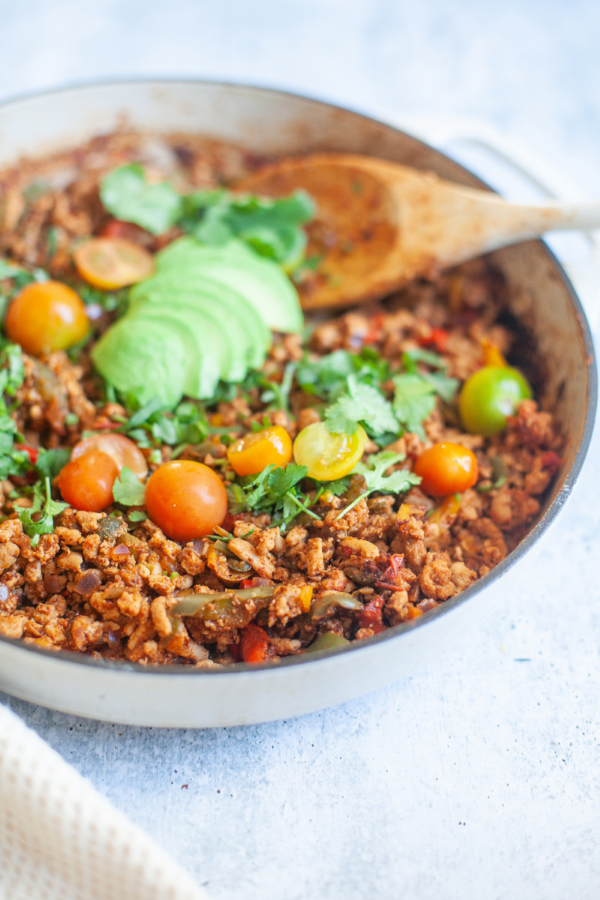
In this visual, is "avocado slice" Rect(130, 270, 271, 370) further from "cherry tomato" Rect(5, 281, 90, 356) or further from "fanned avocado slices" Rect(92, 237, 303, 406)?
"cherry tomato" Rect(5, 281, 90, 356)

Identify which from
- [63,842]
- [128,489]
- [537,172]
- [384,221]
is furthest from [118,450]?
[537,172]

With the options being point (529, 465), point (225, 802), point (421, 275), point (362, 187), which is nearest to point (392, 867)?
point (225, 802)

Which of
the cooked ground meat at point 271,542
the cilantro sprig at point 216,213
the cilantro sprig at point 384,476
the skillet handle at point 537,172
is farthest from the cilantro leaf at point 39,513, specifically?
the skillet handle at point 537,172

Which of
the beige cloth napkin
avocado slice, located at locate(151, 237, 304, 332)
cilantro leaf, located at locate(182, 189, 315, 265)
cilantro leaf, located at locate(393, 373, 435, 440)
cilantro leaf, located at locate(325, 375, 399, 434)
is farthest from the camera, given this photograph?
cilantro leaf, located at locate(182, 189, 315, 265)

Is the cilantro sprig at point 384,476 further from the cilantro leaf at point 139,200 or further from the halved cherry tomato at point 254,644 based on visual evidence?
the cilantro leaf at point 139,200

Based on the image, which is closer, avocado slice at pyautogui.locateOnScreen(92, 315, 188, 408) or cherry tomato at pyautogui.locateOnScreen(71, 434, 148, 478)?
cherry tomato at pyautogui.locateOnScreen(71, 434, 148, 478)

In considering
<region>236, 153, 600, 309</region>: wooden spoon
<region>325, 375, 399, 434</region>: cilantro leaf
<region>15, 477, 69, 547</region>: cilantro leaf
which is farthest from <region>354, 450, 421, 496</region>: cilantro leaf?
<region>236, 153, 600, 309</region>: wooden spoon

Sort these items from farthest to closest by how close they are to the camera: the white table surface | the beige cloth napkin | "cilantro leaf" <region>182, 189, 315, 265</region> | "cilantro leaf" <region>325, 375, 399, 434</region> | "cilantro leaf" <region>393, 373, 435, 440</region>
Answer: "cilantro leaf" <region>182, 189, 315, 265</region> < "cilantro leaf" <region>393, 373, 435, 440</region> < "cilantro leaf" <region>325, 375, 399, 434</region> < the white table surface < the beige cloth napkin
